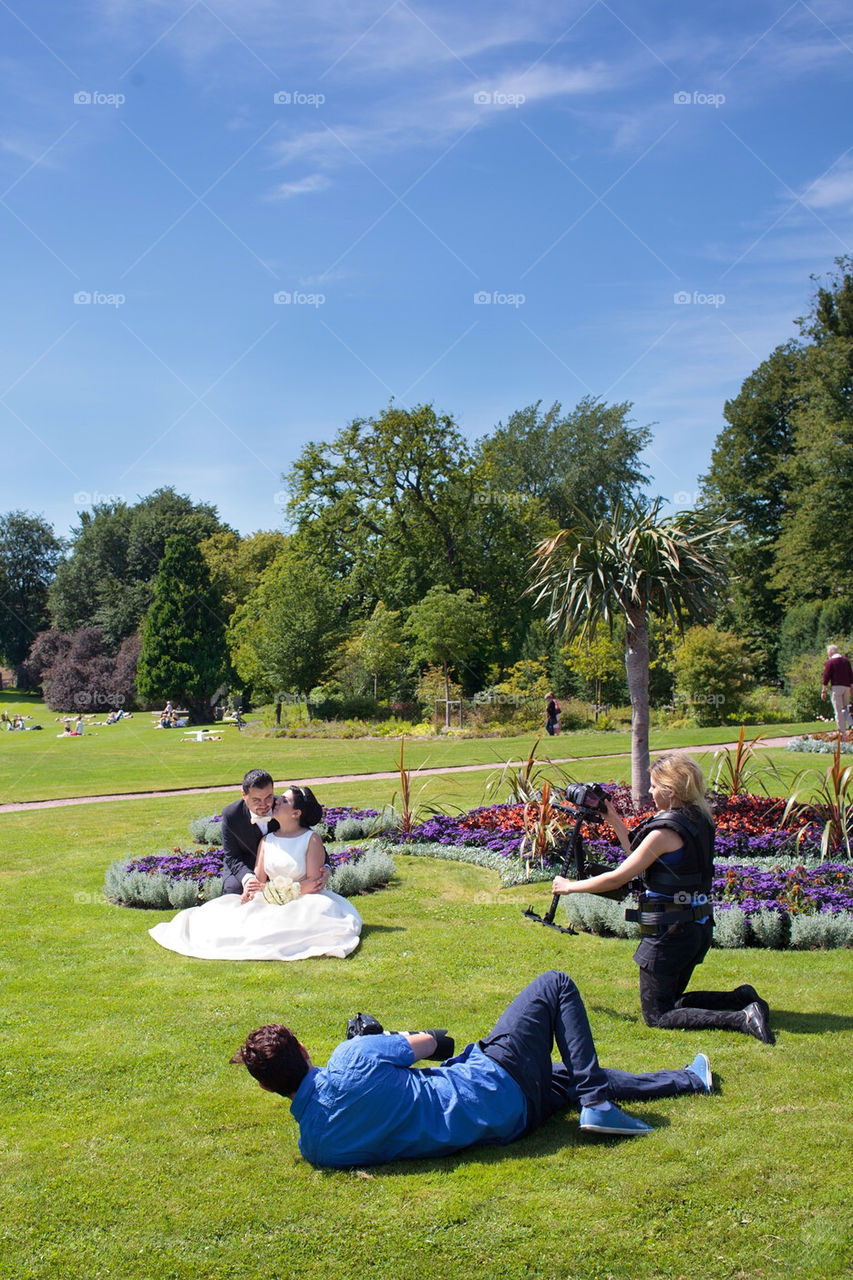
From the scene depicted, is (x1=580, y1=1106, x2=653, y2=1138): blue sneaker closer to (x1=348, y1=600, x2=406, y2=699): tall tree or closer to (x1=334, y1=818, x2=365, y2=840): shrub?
(x1=334, y1=818, x2=365, y2=840): shrub

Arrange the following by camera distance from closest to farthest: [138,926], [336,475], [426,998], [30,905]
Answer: [426,998] → [138,926] → [30,905] → [336,475]

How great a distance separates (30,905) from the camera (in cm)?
798

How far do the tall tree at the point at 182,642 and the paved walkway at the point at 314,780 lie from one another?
25.0 meters

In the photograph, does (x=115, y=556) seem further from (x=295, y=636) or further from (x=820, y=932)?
(x=820, y=932)

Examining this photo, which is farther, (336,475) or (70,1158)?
(336,475)

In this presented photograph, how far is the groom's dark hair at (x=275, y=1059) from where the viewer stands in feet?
11.8

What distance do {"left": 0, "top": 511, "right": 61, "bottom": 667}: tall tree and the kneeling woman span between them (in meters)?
62.2

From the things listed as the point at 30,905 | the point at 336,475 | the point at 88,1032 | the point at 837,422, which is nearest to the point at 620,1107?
the point at 88,1032

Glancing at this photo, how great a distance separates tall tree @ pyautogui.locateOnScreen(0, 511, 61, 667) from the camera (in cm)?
6134

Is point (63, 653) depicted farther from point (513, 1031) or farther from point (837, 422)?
point (513, 1031)

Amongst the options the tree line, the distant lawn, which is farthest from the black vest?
the tree line

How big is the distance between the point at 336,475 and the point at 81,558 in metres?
24.8

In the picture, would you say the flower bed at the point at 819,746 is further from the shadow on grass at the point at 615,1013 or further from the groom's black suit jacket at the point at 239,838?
the shadow on grass at the point at 615,1013

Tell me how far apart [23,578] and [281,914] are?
62.5 metres
